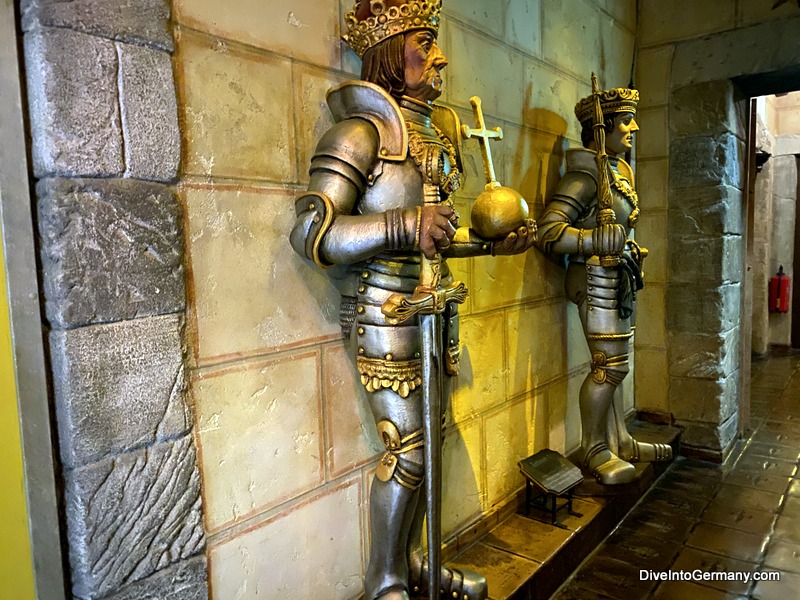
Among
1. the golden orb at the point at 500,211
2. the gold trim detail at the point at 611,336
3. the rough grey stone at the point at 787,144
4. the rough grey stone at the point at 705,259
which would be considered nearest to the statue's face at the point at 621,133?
the gold trim detail at the point at 611,336

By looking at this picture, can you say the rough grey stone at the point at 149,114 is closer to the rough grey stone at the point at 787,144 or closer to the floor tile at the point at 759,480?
Answer: the floor tile at the point at 759,480

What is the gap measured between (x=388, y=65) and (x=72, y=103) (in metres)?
0.80

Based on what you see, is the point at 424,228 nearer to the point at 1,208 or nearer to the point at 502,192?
the point at 502,192

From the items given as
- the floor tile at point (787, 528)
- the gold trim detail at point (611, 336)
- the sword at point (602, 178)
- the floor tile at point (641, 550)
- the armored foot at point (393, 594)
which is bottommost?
the floor tile at point (787, 528)

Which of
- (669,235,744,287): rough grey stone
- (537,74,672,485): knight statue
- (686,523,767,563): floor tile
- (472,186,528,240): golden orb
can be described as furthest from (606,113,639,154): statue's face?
(686,523,767,563): floor tile

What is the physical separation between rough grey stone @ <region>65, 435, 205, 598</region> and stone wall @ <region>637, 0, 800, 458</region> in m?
3.19

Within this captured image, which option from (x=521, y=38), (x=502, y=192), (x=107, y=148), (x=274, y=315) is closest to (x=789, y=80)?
(x=521, y=38)

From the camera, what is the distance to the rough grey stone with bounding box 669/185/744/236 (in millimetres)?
3449

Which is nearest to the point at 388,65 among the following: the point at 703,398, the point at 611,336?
the point at 611,336

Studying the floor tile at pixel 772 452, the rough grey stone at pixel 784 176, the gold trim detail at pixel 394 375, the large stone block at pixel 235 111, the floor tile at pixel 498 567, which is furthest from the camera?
the rough grey stone at pixel 784 176

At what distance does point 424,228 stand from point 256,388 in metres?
0.62

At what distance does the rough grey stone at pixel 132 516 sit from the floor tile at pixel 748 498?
8.98ft

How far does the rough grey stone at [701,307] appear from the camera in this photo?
11.5 ft

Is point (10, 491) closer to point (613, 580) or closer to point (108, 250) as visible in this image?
point (108, 250)
